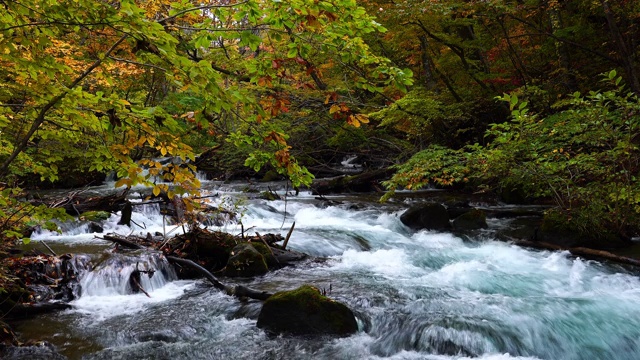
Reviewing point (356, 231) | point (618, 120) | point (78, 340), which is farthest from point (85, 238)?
point (618, 120)

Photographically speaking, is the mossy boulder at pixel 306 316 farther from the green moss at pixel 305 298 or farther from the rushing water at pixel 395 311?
the rushing water at pixel 395 311

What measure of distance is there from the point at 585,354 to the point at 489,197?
10.7 metres

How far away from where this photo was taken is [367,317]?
5.59 m

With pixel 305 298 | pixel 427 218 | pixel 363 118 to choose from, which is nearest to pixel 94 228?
pixel 305 298

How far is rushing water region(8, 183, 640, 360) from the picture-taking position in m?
4.86

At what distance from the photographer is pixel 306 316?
527cm

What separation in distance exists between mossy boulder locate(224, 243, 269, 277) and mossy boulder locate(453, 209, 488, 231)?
232 inches

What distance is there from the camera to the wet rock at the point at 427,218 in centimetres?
1120

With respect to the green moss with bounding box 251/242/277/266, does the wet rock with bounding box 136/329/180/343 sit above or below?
below

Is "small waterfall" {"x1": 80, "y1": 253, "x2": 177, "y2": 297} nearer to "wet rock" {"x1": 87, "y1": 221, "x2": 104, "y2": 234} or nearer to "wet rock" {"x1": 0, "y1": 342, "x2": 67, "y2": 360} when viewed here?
"wet rock" {"x1": 0, "y1": 342, "x2": 67, "y2": 360}

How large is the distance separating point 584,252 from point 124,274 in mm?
8560

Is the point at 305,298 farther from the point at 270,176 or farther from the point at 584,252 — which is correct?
the point at 270,176

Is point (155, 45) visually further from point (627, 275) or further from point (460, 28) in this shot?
point (460, 28)

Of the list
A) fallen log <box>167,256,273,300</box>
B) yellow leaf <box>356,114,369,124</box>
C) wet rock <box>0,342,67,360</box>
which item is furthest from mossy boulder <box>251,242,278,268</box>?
yellow leaf <box>356,114,369,124</box>
